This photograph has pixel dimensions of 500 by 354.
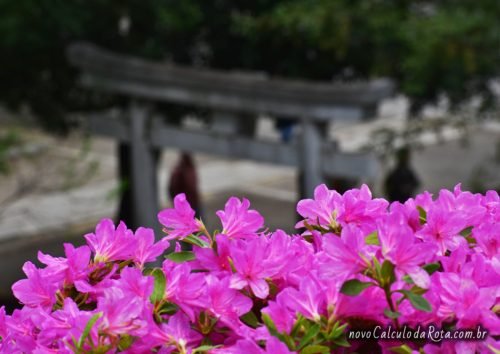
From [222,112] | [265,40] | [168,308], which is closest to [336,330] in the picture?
[168,308]

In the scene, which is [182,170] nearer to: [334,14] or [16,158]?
[334,14]

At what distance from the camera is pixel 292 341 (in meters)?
1.24

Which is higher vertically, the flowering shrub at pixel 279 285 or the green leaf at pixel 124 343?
the flowering shrub at pixel 279 285

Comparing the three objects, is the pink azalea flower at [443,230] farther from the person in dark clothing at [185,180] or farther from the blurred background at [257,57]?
the person in dark clothing at [185,180]

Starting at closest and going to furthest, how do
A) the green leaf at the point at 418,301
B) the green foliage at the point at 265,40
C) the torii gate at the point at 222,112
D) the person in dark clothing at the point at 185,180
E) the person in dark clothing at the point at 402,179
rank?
1. the green leaf at the point at 418,301
2. the torii gate at the point at 222,112
3. the green foliage at the point at 265,40
4. the person in dark clothing at the point at 402,179
5. the person in dark clothing at the point at 185,180

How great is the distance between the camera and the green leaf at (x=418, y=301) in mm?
1200

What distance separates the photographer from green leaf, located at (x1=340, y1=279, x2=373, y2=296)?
123 cm

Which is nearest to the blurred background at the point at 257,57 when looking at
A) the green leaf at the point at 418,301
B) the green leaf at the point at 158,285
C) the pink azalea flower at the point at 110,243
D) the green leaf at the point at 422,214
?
the green leaf at the point at 422,214

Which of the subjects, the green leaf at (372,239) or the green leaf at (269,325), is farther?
the green leaf at (372,239)

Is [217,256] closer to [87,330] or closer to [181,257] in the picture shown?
[181,257]

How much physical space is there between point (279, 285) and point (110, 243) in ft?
0.92

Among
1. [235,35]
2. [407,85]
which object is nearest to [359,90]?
[407,85]

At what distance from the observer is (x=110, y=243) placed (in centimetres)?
149

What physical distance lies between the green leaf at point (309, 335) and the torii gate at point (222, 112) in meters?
5.70
